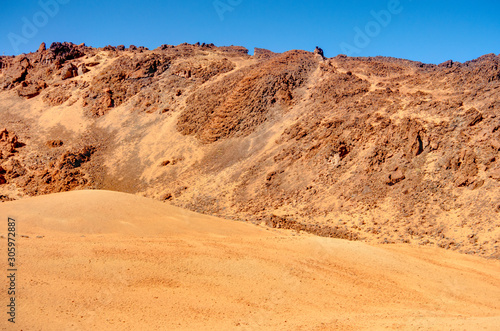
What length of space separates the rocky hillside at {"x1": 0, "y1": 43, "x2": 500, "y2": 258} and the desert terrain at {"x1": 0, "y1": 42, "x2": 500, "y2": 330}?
128 millimetres

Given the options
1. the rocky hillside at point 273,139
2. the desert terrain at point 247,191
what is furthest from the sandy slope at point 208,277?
the rocky hillside at point 273,139

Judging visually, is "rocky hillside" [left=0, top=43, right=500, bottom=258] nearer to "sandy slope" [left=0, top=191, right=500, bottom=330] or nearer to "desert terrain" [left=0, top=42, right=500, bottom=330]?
"desert terrain" [left=0, top=42, right=500, bottom=330]

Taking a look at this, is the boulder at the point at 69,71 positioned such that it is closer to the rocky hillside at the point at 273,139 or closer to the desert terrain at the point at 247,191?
the rocky hillside at the point at 273,139

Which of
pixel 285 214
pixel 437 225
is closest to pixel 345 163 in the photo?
pixel 285 214

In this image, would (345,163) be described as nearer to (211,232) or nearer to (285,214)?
(285,214)

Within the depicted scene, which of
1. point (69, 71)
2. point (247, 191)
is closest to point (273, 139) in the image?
point (247, 191)

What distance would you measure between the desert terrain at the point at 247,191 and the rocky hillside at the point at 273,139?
5.0 inches

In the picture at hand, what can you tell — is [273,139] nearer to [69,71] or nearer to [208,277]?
[208,277]

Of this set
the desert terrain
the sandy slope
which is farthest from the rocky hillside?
the sandy slope

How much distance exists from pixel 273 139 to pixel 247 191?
6029mm

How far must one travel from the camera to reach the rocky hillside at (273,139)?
62.8 feet

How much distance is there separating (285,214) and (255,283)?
11.1 meters

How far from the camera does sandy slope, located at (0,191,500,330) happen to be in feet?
25.9

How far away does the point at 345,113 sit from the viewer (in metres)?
27.3
